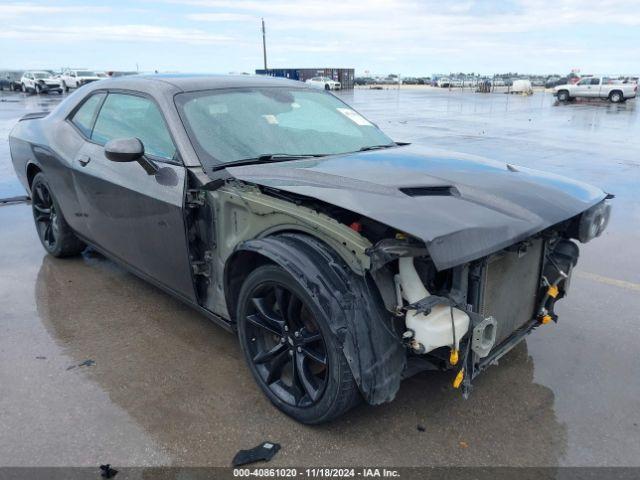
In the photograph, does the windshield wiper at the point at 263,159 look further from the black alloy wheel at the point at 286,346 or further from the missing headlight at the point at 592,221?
the missing headlight at the point at 592,221

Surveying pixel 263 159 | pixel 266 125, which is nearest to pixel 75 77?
pixel 266 125

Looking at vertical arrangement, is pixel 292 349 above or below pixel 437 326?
below

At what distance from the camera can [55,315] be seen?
12.5ft

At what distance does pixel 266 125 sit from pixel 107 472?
2086 millimetres

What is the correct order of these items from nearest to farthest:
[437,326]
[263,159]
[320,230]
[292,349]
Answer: [437,326]
[320,230]
[292,349]
[263,159]

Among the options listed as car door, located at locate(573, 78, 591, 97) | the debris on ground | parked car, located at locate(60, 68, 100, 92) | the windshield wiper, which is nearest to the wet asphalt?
the debris on ground

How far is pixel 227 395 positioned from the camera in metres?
2.89

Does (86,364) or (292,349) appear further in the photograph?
(86,364)

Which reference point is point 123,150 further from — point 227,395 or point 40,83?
point 40,83

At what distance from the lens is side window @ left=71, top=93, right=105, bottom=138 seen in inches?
161

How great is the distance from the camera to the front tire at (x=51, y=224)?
15.2 ft

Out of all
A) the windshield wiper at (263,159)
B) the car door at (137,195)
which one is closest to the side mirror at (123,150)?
the car door at (137,195)

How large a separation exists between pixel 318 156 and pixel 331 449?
1.64m

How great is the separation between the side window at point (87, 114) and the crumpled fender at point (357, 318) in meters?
2.49
